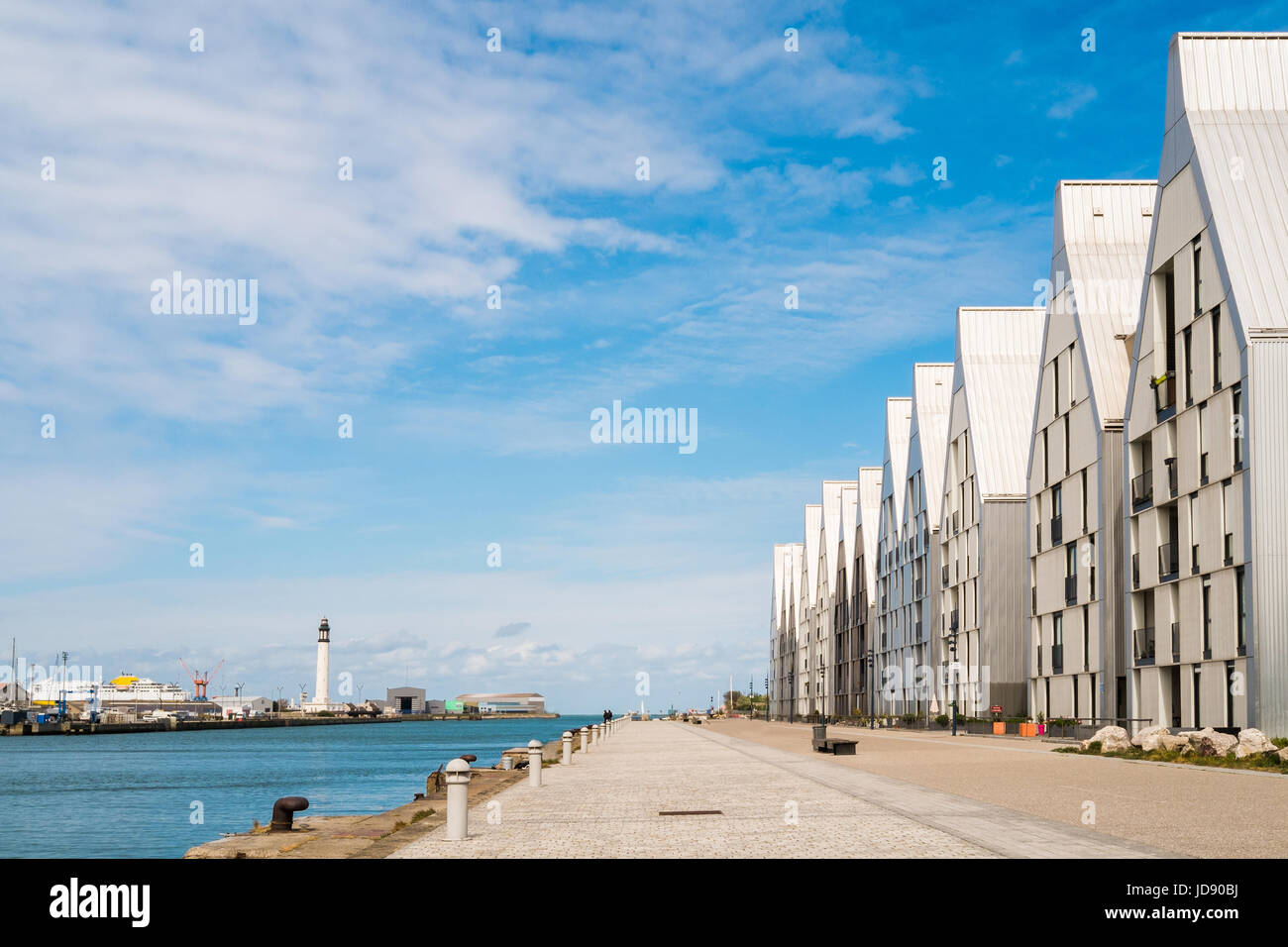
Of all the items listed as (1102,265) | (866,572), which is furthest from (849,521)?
(1102,265)

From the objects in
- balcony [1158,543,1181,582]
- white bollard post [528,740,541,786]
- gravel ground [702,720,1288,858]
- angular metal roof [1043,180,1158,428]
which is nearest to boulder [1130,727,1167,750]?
gravel ground [702,720,1288,858]

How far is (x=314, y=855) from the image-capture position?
13.1m

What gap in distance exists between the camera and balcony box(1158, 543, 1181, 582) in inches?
1642

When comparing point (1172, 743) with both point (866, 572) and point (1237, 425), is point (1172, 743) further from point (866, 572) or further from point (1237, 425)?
point (866, 572)

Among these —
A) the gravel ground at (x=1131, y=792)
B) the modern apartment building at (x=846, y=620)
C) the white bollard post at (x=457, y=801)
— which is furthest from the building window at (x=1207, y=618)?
the modern apartment building at (x=846, y=620)

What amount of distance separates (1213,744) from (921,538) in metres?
49.7

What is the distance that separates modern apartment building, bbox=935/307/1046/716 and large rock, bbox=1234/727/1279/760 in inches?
1172

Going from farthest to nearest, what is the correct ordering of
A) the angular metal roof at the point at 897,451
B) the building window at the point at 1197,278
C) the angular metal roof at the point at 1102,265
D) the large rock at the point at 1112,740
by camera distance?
the angular metal roof at the point at 897,451 → the angular metal roof at the point at 1102,265 → the building window at the point at 1197,278 → the large rock at the point at 1112,740

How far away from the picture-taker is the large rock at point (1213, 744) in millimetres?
29594

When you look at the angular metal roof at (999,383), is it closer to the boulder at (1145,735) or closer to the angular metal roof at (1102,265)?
the angular metal roof at (1102,265)

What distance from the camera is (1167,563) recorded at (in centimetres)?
4222

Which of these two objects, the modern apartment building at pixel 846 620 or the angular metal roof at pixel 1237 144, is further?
the modern apartment building at pixel 846 620

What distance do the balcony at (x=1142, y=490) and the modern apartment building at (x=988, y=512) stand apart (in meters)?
14.8
